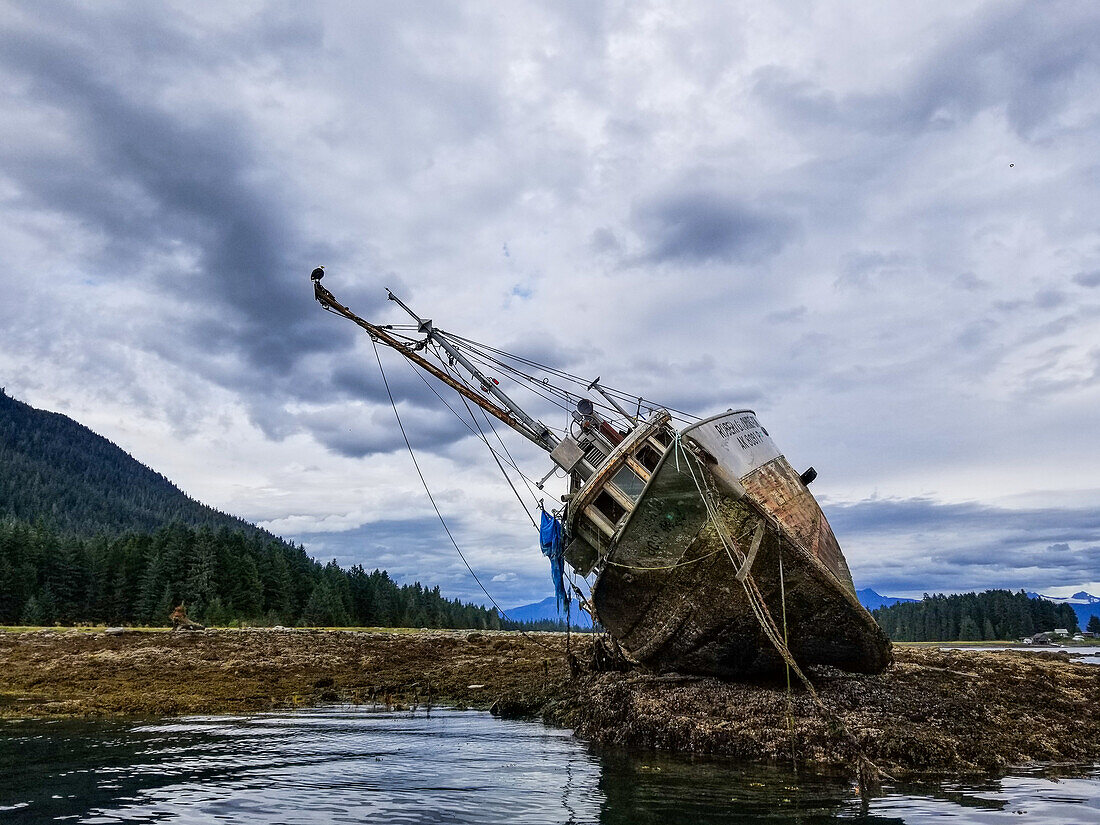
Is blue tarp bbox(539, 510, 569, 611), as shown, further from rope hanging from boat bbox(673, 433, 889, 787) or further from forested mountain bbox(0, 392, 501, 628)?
forested mountain bbox(0, 392, 501, 628)

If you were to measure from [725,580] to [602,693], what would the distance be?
170 inches

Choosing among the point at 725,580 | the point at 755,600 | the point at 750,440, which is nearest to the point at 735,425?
the point at 750,440

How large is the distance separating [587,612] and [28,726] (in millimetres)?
13132

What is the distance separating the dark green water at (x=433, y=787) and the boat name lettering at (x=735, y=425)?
6555mm

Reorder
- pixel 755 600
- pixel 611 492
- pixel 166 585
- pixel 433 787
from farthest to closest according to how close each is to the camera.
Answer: pixel 166 585 → pixel 611 492 → pixel 755 600 → pixel 433 787

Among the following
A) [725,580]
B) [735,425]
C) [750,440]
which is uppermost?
[735,425]

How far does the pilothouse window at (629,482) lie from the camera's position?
17766mm

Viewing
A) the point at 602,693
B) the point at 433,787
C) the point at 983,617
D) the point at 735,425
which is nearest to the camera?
the point at 433,787

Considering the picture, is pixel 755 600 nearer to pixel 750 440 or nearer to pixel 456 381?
pixel 750 440

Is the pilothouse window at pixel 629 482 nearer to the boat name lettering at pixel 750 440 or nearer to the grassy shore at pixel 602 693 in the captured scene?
the boat name lettering at pixel 750 440

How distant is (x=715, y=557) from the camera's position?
46.6 ft

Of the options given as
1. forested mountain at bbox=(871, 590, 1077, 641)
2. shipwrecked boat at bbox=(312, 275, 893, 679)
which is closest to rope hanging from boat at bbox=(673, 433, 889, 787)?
shipwrecked boat at bbox=(312, 275, 893, 679)

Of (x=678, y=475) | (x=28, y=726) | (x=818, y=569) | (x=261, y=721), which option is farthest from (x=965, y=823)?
(x=28, y=726)

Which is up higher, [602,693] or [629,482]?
[629,482]
